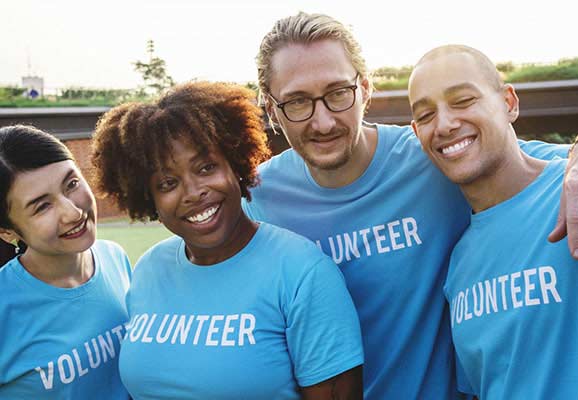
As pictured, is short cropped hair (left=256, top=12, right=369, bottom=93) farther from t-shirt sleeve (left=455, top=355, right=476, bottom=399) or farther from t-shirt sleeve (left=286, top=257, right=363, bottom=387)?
t-shirt sleeve (left=455, top=355, right=476, bottom=399)

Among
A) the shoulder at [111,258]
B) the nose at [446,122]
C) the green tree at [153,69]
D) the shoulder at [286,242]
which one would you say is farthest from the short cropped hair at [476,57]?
the green tree at [153,69]

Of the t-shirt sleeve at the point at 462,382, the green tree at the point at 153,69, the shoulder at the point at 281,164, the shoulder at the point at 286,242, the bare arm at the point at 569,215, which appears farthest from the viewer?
the green tree at the point at 153,69

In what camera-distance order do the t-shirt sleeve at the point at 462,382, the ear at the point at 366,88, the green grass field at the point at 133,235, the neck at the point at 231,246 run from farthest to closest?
the green grass field at the point at 133,235
the ear at the point at 366,88
the t-shirt sleeve at the point at 462,382
the neck at the point at 231,246

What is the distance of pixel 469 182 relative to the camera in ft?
6.13

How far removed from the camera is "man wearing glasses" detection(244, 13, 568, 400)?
2055 millimetres

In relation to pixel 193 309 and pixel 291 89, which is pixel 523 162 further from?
pixel 193 309

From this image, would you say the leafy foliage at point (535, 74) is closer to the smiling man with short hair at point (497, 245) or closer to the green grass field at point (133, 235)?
the green grass field at point (133, 235)

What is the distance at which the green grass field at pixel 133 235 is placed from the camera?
39.7ft

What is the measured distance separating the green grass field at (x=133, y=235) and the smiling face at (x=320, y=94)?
30.3 ft

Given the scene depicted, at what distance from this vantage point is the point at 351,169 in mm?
2166

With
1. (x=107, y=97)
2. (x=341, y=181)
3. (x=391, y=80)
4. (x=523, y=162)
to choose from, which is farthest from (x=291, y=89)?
(x=107, y=97)

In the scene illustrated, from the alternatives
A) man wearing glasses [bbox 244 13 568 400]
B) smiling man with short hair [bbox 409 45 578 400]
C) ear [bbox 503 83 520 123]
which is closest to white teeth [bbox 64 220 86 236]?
man wearing glasses [bbox 244 13 568 400]

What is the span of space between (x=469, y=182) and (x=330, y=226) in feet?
1.76

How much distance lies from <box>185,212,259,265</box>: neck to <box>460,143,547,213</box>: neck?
744mm
